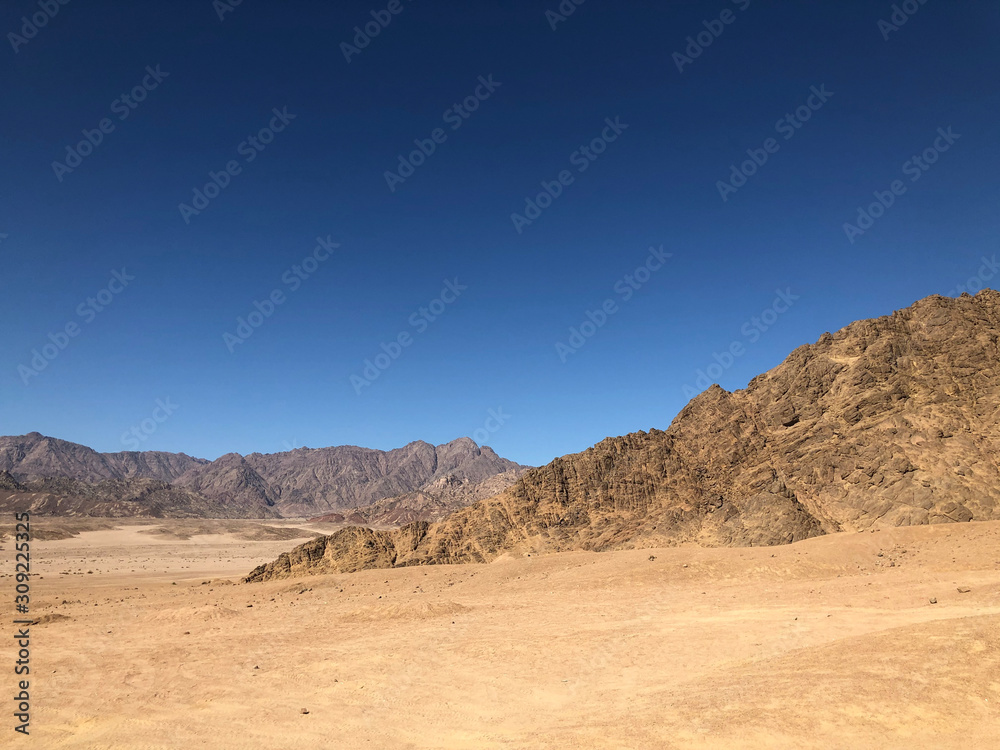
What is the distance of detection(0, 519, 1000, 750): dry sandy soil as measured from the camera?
8.74 metres

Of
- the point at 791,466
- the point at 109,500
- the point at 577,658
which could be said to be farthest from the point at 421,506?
the point at 577,658

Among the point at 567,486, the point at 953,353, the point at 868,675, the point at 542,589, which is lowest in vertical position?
the point at 542,589

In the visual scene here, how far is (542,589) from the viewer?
2388cm

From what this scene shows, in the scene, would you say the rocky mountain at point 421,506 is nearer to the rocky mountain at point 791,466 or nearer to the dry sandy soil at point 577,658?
the rocky mountain at point 791,466

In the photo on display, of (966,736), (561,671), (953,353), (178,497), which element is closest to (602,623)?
(561,671)

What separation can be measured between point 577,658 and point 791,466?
2197 cm

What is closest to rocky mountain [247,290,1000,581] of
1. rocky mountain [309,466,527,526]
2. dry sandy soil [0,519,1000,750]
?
dry sandy soil [0,519,1000,750]

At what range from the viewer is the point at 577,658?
14078 mm

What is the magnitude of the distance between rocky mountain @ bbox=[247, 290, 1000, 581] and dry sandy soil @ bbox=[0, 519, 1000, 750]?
3237mm

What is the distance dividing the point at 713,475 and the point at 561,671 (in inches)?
910

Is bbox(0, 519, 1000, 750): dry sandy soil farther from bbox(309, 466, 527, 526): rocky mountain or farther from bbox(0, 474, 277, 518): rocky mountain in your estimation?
bbox(0, 474, 277, 518): rocky mountain

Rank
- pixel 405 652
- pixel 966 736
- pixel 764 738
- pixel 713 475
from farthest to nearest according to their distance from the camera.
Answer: pixel 713 475
pixel 405 652
pixel 764 738
pixel 966 736

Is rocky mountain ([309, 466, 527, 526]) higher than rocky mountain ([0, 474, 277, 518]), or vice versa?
rocky mountain ([0, 474, 277, 518])

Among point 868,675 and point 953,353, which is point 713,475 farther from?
point 868,675
